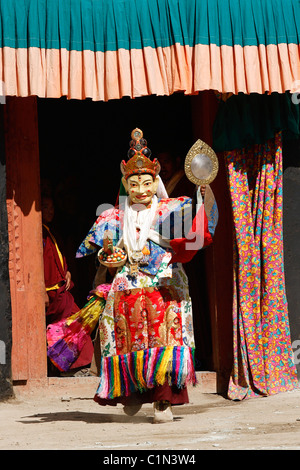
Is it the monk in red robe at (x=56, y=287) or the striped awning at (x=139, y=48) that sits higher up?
the striped awning at (x=139, y=48)

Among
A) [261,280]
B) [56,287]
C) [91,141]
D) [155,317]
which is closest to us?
[155,317]

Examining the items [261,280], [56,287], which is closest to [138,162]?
[261,280]

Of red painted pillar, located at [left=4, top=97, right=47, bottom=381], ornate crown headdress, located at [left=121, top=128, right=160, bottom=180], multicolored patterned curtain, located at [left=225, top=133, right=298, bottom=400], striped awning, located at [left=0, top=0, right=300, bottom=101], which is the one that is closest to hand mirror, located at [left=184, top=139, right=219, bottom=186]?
ornate crown headdress, located at [left=121, top=128, right=160, bottom=180]

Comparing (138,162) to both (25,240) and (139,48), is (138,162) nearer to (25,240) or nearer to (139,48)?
(139,48)

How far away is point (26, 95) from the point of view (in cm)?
862

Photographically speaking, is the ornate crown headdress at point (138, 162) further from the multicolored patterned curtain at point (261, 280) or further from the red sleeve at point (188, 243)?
the multicolored patterned curtain at point (261, 280)

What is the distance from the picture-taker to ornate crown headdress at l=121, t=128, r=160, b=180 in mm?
7996

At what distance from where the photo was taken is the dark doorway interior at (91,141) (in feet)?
37.1

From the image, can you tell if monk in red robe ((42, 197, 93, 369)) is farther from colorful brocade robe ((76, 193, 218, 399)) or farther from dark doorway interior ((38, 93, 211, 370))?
colorful brocade robe ((76, 193, 218, 399))

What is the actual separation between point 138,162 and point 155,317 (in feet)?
3.53

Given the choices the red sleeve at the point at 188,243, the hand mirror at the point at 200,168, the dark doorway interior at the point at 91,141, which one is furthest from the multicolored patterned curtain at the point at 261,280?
the dark doorway interior at the point at 91,141

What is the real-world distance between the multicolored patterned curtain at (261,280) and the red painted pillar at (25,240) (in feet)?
5.19

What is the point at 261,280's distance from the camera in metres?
9.05

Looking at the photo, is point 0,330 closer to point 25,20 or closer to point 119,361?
point 119,361
